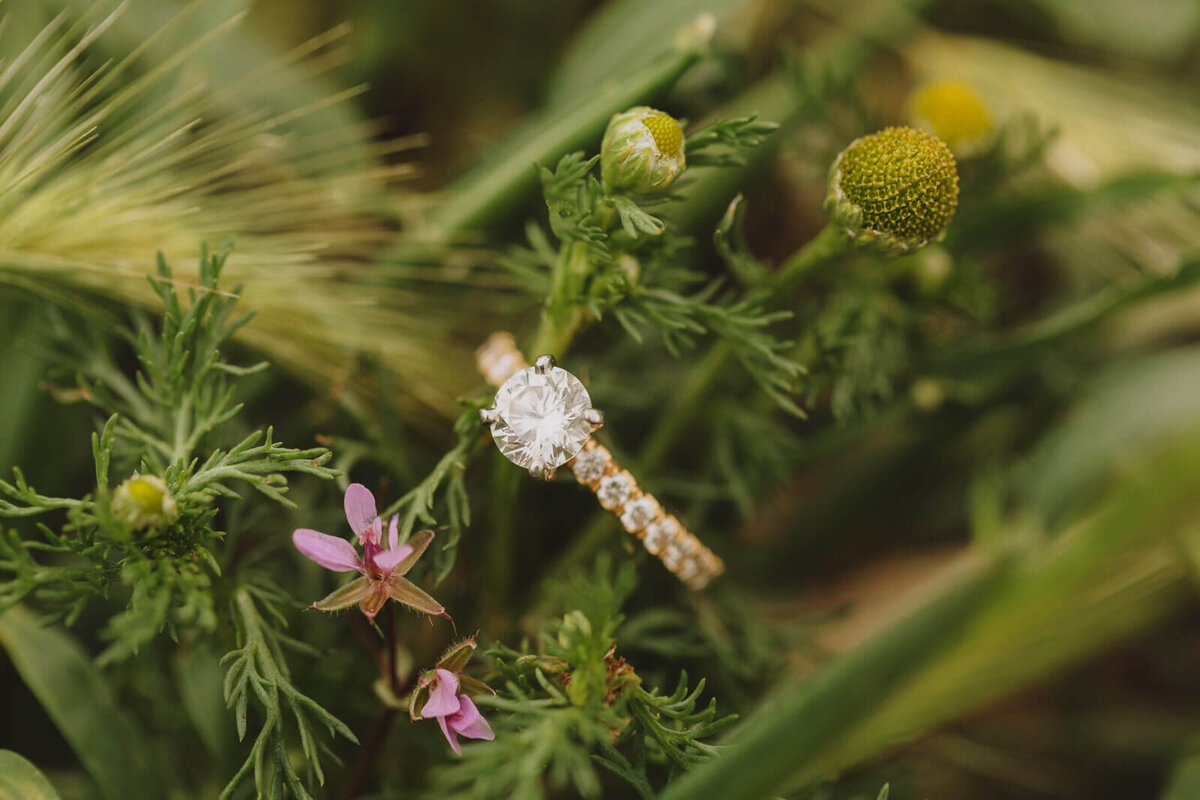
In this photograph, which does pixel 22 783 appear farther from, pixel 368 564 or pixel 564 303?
pixel 564 303

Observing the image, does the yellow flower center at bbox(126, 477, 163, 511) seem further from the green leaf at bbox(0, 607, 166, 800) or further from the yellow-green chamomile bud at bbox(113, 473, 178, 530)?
the green leaf at bbox(0, 607, 166, 800)

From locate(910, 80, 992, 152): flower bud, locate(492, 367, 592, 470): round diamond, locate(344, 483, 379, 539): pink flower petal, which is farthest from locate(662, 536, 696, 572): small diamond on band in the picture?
locate(910, 80, 992, 152): flower bud

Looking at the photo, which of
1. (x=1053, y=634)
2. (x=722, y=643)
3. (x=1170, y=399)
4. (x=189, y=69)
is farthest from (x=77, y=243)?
(x=1170, y=399)

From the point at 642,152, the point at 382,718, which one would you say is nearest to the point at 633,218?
the point at 642,152

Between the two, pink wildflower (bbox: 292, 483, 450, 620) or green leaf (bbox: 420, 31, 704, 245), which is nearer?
pink wildflower (bbox: 292, 483, 450, 620)

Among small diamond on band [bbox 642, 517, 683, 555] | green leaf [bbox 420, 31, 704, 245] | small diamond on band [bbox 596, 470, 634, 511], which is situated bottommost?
small diamond on band [bbox 642, 517, 683, 555]

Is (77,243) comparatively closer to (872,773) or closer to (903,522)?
(872,773)

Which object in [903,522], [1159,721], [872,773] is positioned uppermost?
[872,773]
